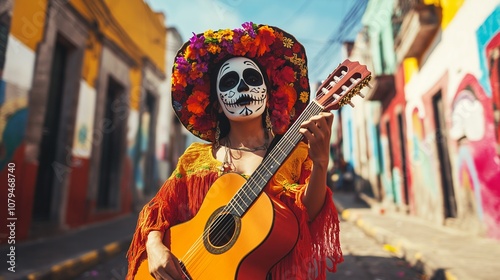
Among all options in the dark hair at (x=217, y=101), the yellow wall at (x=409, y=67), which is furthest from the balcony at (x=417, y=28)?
the dark hair at (x=217, y=101)

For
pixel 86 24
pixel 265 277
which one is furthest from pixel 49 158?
pixel 265 277

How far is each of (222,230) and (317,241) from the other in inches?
16.3

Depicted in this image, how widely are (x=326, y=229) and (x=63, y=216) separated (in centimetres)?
623

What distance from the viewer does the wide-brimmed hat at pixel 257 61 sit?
1.78 meters

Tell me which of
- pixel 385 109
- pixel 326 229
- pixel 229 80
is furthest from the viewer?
pixel 385 109

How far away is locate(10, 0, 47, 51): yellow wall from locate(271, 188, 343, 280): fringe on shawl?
205 inches

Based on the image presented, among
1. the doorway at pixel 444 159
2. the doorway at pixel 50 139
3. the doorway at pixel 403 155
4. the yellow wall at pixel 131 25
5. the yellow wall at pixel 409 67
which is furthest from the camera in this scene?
the doorway at pixel 403 155

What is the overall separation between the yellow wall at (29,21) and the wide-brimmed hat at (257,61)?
431 centimetres

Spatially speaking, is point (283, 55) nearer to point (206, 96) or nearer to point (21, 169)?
point (206, 96)

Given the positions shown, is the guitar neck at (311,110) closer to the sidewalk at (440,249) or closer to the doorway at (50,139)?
the sidewalk at (440,249)

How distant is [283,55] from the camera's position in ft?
5.96

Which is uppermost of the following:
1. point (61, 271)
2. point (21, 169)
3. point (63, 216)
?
point (21, 169)

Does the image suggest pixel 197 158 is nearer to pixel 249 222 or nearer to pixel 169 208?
pixel 169 208

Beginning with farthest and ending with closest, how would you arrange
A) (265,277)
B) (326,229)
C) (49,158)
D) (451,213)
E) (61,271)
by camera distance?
(451,213) → (49,158) → (61,271) → (326,229) → (265,277)
